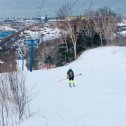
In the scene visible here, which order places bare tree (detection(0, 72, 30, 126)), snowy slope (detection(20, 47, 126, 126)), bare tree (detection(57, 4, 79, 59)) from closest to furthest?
1. snowy slope (detection(20, 47, 126, 126))
2. bare tree (detection(0, 72, 30, 126))
3. bare tree (detection(57, 4, 79, 59))

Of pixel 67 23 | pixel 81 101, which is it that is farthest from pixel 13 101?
pixel 67 23

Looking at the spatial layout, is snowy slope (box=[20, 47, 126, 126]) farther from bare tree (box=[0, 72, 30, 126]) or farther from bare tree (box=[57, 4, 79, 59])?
bare tree (box=[57, 4, 79, 59])

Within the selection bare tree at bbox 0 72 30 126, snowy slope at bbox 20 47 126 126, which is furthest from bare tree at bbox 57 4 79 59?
bare tree at bbox 0 72 30 126

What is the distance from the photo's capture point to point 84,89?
2558cm

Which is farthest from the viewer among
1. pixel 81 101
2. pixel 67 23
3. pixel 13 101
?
pixel 67 23

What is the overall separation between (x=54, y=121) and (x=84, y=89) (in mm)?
8663

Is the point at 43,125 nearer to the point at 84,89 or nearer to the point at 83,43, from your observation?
the point at 84,89

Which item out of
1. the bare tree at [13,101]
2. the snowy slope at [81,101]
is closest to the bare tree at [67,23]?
the snowy slope at [81,101]

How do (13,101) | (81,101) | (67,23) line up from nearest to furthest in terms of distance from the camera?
(13,101) < (81,101) < (67,23)

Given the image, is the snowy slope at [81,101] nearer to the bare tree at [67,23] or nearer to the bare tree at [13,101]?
the bare tree at [13,101]

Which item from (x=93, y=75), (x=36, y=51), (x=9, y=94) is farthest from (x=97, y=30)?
(x=9, y=94)

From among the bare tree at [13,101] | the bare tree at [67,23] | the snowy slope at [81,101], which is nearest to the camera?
the snowy slope at [81,101]

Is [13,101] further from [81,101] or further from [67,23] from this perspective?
[67,23]

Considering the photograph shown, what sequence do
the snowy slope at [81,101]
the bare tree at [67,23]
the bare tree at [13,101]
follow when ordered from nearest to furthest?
the snowy slope at [81,101], the bare tree at [13,101], the bare tree at [67,23]
